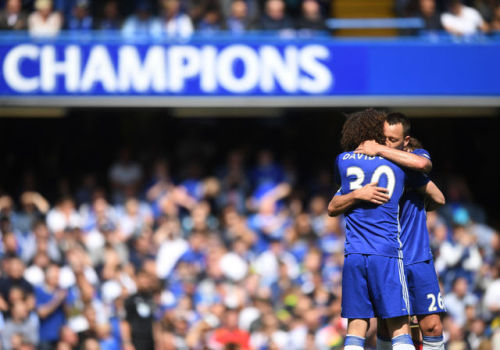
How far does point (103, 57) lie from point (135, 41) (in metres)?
0.59

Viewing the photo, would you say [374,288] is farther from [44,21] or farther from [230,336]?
[44,21]

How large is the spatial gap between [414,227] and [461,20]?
9.23 m

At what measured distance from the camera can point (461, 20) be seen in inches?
611

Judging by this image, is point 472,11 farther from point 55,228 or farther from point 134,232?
point 55,228

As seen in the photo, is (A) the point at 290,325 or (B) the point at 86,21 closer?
(A) the point at 290,325

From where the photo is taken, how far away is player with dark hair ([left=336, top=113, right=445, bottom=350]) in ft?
22.9

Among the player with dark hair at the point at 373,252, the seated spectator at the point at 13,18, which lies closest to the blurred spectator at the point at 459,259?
the player with dark hair at the point at 373,252

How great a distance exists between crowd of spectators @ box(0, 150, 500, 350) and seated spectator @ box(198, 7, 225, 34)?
2151 millimetres

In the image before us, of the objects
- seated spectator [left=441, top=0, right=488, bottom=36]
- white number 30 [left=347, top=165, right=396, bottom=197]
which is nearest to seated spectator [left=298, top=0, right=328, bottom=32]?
seated spectator [left=441, top=0, right=488, bottom=36]

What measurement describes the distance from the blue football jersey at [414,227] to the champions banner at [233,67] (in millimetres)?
7687

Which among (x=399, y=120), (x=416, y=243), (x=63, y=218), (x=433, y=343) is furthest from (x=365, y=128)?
(x=63, y=218)

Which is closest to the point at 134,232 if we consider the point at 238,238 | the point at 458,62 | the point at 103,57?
the point at 238,238

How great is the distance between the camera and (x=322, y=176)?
1523cm

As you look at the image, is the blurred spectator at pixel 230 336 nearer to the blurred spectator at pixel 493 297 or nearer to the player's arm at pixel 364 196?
the blurred spectator at pixel 493 297
